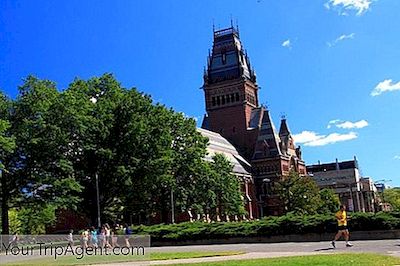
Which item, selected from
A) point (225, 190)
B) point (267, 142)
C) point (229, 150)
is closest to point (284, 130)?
point (267, 142)

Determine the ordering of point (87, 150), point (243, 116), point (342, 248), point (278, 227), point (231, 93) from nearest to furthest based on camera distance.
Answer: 1. point (342, 248)
2. point (278, 227)
3. point (87, 150)
4. point (243, 116)
5. point (231, 93)

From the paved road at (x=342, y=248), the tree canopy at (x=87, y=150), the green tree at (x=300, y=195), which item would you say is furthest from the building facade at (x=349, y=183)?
the paved road at (x=342, y=248)

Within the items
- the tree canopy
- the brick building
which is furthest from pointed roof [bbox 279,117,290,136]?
the tree canopy

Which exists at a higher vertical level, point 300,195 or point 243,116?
point 243,116

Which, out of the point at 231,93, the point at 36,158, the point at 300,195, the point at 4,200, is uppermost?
the point at 231,93

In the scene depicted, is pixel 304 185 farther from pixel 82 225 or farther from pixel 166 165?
pixel 166 165

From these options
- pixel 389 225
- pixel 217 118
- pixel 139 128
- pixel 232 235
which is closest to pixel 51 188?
pixel 139 128

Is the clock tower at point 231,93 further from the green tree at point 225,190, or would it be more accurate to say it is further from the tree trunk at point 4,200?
the tree trunk at point 4,200

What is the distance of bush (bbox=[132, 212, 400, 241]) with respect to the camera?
94.1ft

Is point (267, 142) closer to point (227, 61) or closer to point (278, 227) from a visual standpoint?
point (227, 61)

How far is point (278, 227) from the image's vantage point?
3231 cm

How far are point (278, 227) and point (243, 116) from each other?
85.9 metres


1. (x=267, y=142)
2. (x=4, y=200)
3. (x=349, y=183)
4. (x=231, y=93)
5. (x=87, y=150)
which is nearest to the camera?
(x=4, y=200)

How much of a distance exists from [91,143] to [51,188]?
5.55 meters
